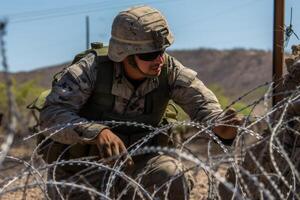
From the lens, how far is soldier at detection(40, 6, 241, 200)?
4.82 meters

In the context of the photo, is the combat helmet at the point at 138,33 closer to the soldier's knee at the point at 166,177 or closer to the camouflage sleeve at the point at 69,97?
the camouflage sleeve at the point at 69,97

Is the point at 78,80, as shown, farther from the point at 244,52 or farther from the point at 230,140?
the point at 244,52

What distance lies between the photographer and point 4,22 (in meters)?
1.72

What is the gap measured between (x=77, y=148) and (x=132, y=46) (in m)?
0.71

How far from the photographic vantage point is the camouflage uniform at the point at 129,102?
480 centimetres

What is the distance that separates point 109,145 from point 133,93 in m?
0.73

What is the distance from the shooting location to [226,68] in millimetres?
50906

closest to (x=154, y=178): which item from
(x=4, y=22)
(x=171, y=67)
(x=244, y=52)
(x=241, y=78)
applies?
(x=171, y=67)

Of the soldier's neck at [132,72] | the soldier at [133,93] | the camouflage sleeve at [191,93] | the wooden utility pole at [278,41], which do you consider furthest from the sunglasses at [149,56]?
the wooden utility pole at [278,41]

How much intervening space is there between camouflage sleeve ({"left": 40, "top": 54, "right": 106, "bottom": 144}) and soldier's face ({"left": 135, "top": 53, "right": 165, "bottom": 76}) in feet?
0.90

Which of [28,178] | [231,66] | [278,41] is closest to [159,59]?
[278,41]

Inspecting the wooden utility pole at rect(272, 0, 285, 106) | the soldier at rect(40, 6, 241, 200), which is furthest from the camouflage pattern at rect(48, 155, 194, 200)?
the wooden utility pole at rect(272, 0, 285, 106)

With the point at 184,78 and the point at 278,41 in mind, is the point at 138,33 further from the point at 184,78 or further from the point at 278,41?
the point at 278,41

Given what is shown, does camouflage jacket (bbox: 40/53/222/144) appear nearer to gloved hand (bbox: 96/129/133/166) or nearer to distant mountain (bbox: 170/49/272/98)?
gloved hand (bbox: 96/129/133/166)
